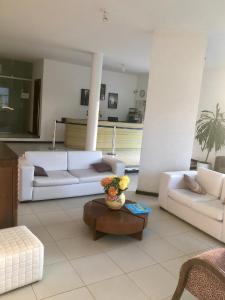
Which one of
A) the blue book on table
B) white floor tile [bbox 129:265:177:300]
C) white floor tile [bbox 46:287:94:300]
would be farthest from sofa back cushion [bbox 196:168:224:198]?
white floor tile [bbox 46:287:94:300]

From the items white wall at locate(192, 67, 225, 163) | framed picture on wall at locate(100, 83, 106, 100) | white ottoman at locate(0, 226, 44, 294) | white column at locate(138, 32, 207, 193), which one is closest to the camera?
white ottoman at locate(0, 226, 44, 294)

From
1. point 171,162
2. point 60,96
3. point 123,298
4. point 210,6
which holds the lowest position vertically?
point 123,298

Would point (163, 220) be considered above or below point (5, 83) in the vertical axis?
below

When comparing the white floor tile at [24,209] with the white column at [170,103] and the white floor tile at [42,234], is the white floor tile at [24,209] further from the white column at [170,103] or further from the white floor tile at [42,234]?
the white column at [170,103]

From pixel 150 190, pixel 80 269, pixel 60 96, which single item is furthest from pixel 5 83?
pixel 80 269

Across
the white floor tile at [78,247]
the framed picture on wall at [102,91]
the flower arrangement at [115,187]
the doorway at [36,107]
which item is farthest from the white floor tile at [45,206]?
the framed picture on wall at [102,91]

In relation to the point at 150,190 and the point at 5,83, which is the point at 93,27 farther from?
the point at 5,83

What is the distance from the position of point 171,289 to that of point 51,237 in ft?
4.87

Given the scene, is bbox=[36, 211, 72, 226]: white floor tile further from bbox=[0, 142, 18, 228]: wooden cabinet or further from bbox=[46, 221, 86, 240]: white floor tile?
bbox=[0, 142, 18, 228]: wooden cabinet

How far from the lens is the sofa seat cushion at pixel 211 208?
333cm

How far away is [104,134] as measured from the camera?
29.2ft

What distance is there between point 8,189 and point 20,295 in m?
0.95

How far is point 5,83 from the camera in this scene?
10.2 meters

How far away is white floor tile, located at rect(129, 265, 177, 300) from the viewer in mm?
2318
